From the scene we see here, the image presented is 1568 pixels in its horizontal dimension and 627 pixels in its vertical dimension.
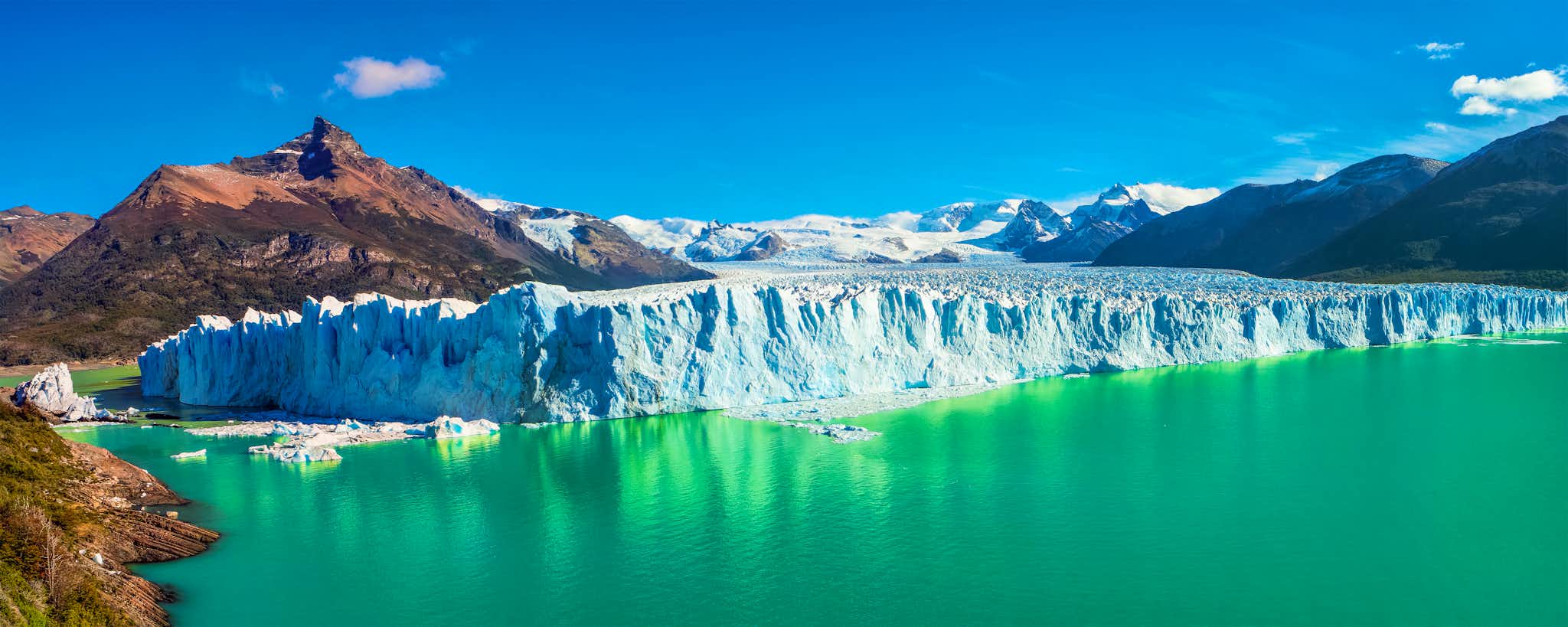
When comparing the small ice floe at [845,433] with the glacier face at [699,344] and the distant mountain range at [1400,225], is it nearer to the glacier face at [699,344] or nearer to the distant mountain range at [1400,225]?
the glacier face at [699,344]

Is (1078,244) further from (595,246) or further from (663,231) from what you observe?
(663,231)

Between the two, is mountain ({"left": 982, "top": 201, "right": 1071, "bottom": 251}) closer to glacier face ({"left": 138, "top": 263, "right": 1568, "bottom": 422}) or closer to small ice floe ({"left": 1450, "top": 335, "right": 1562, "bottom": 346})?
small ice floe ({"left": 1450, "top": 335, "right": 1562, "bottom": 346})

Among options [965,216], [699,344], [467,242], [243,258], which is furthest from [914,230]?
[699,344]

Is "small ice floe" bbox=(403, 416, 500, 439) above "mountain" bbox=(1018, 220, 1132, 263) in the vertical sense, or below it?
below

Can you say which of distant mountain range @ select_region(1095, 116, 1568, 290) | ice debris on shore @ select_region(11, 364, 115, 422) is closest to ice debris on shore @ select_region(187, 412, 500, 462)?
ice debris on shore @ select_region(11, 364, 115, 422)

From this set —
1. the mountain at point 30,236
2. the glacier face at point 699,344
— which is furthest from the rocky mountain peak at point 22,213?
the glacier face at point 699,344

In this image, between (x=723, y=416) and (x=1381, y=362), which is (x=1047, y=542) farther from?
(x=1381, y=362)
